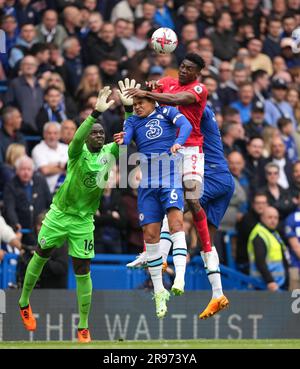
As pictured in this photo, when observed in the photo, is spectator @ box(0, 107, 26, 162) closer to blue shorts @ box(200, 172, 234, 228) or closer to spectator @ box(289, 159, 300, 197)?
blue shorts @ box(200, 172, 234, 228)

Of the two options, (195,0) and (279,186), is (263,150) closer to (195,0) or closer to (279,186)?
(279,186)

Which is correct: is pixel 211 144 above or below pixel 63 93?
below

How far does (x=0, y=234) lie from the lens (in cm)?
2052

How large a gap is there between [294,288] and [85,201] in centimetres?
534

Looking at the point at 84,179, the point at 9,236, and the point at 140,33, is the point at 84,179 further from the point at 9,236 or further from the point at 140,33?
the point at 140,33

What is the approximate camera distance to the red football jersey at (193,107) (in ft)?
57.3

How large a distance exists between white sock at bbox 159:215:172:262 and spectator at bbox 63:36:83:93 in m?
6.40

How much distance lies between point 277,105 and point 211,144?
8.26 m

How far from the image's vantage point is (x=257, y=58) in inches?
1070

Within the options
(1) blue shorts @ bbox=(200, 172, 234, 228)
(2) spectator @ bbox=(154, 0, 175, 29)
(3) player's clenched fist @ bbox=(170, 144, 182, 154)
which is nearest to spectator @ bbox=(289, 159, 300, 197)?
(2) spectator @ bbox=(154, 0, 175, 29)

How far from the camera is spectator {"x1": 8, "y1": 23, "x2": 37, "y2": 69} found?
23.3m

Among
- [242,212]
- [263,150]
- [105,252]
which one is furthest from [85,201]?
[263,150]

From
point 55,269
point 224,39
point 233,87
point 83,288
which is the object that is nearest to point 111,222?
point 55,269

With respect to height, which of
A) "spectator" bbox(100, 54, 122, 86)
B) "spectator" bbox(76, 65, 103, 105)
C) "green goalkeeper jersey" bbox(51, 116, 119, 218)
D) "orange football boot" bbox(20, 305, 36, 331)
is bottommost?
"orange football boot" bbox(20, 305, 36, 331)
